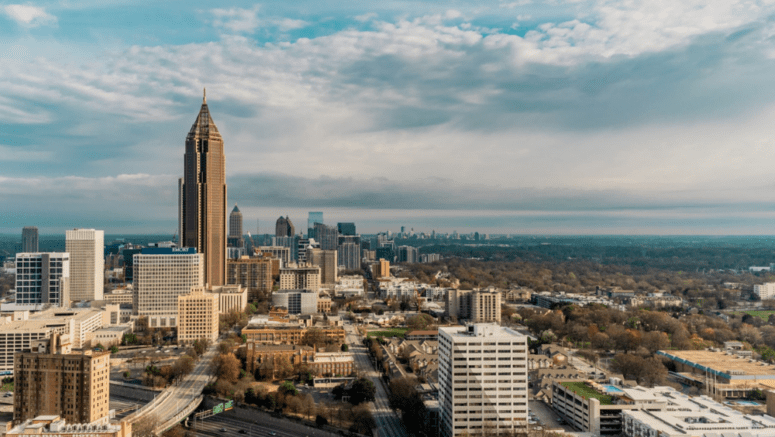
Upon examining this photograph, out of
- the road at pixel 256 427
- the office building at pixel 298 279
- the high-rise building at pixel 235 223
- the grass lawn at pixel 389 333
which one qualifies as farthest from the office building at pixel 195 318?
the high-rise building at pixel 235 223

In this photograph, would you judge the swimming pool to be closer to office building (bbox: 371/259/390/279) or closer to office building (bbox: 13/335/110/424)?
office building (bbox: 13/335/110/424)

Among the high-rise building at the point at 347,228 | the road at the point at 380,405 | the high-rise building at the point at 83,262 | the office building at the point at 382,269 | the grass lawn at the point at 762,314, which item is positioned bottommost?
the road at the point at 380,405

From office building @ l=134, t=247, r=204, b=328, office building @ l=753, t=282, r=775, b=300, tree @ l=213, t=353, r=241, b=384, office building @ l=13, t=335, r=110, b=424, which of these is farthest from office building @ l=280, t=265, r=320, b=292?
office building @ l=753, t=282, r=775, b=300

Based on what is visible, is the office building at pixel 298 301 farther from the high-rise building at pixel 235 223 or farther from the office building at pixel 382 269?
the high-rise building at pixel 235 223

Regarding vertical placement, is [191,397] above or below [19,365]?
below

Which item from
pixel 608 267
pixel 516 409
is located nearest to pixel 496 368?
pixel 516 409

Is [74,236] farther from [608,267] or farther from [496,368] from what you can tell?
Result: [608,267]
